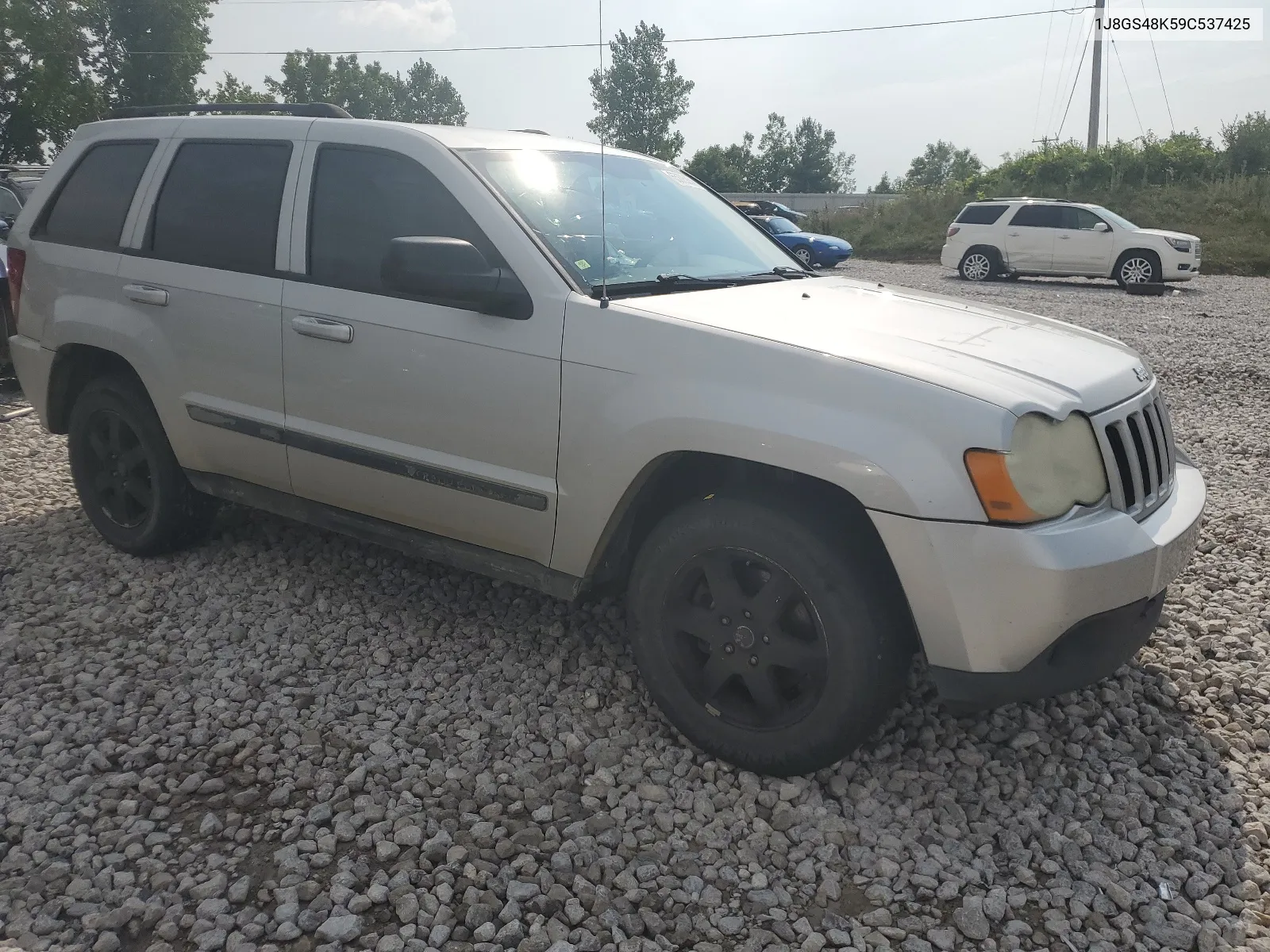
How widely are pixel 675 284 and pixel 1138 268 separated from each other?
17.2 m

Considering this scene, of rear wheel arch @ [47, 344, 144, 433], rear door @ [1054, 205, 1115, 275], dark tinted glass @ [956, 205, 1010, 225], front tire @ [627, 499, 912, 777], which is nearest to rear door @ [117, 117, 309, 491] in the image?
rear wheel arch @ [47, 344, 144, 433]

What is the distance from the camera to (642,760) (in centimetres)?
303

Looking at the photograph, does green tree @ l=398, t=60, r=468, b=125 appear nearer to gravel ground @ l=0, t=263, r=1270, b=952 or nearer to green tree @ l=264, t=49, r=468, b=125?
green tree @ l=264, t=49, r=468, b=125

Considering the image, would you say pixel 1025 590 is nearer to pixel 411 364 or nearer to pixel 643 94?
pixel 411 364

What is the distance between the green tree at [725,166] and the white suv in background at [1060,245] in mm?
49461

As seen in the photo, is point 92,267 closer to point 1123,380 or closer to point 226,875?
point 226,875

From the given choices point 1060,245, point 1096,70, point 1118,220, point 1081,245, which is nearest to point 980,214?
point 1060,245

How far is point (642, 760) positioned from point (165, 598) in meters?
2.28

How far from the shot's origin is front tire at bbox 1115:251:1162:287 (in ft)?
57.6

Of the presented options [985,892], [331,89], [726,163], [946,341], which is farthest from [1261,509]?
[331,89]

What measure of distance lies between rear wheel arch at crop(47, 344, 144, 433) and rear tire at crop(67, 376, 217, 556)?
0.07 metres

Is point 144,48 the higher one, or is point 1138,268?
point 144,48

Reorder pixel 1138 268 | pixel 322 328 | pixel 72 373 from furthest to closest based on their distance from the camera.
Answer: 1. pixel 1138 268
2. pixel 72 373
3. pixel 322 328

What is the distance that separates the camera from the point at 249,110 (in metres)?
4.40
